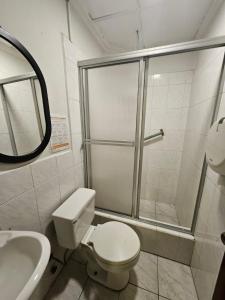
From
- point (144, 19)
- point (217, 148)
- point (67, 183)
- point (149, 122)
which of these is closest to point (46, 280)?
point (67, 183)

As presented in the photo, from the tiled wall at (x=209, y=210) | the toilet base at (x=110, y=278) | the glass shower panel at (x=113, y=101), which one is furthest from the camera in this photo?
the glass shower panel at (x=113, y=101)

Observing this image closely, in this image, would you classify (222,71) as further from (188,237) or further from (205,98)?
(188,237)

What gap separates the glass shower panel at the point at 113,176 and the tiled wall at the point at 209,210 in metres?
0.66

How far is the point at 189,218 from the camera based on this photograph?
4.47ft

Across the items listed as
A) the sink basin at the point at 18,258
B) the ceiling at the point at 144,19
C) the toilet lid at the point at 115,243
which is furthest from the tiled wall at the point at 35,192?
the ceiling at the point at 144,19

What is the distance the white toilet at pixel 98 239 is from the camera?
945mm

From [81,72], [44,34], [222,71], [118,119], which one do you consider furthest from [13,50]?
[222,71]

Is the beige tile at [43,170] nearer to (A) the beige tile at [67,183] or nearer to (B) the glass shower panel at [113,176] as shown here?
(A) the beige tile at [67,183]

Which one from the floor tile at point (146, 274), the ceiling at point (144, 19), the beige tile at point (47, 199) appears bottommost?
the floor tile at point (146, 274)

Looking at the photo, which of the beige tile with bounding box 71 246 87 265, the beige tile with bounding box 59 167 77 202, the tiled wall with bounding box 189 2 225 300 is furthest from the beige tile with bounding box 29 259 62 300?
the tiled wall with bounding box 189 2 225 300

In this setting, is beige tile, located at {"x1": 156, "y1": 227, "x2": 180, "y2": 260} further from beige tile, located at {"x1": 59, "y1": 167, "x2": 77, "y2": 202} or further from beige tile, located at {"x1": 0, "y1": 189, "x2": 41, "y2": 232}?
beige tile, located at {"x1": 0, "y1": 189, "x2": 41, "y2": 232}

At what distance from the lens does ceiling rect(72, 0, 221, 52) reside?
1109 millimetres

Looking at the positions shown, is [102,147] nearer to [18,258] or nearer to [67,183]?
[67,183]

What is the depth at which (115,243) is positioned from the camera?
104cm
